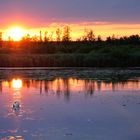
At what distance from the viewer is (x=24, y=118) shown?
11727 millimetres

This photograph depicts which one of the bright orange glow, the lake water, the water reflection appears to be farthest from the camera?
the bright orange glow

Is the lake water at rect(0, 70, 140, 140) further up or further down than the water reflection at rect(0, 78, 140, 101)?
further down

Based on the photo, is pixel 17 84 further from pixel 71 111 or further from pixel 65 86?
pixel 71 111

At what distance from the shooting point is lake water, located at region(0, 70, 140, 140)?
33.0ft

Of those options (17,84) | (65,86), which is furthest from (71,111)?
(17,84)

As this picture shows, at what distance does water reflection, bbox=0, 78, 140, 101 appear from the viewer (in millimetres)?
18078

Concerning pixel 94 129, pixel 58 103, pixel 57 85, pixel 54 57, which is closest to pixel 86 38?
pixel 54 57

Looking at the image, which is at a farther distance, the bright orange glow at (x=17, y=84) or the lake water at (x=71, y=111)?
the bright orange glow at (x=17, y=84)

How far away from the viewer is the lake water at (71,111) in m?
10.1

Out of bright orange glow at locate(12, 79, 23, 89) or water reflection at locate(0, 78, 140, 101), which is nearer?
water reflection at locate(0, 78, 140, 101)

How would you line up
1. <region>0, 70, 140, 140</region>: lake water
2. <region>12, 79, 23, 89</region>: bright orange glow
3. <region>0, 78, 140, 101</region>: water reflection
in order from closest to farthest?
<region>0, 70, 140, 140</region>: lake water < <region>0, 78, 140, 101</region>: water reflection < <region>12, 79, 23, 89</region>: bright orange glow

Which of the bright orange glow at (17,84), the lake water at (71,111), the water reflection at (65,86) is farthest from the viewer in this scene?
the bright orange glow at (17,84)

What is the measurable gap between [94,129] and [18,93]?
774 centimetres

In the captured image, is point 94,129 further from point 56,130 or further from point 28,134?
point 28,134
